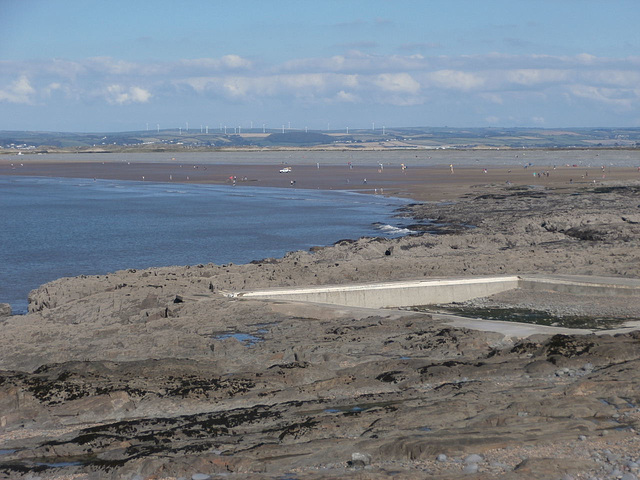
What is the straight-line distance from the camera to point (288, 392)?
16969mm

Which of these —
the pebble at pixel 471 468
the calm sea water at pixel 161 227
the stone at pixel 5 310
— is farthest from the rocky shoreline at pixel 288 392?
the calm sea water at pixel 161 227

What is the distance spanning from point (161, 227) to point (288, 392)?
44081mm

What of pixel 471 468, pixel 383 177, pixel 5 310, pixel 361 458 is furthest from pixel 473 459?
pixel 383 177

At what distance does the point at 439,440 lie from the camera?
1312cm

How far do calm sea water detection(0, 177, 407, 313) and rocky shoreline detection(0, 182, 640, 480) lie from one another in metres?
9.92

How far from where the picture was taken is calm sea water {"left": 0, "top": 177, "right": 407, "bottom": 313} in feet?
145

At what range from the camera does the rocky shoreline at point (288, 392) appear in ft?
42.0

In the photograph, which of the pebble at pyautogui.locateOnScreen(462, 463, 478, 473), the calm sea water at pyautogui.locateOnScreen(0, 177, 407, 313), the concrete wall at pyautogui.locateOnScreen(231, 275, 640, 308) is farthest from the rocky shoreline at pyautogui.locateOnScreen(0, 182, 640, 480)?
the calm sea water at pyautogui.locateOnScreen(0, 177, 407, 313)

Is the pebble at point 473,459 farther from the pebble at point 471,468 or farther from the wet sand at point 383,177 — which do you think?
the wet sand at point 383,177

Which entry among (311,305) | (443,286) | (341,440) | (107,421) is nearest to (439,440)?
(341,440)

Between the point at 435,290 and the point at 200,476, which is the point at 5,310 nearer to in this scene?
the point at 435,290

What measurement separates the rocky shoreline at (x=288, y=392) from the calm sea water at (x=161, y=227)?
9.92 meters

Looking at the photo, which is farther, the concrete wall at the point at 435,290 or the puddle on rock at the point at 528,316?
the concrete wall at the point at 435,290

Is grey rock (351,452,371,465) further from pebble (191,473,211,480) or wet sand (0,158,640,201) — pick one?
wet sand (0,158,640,201)
